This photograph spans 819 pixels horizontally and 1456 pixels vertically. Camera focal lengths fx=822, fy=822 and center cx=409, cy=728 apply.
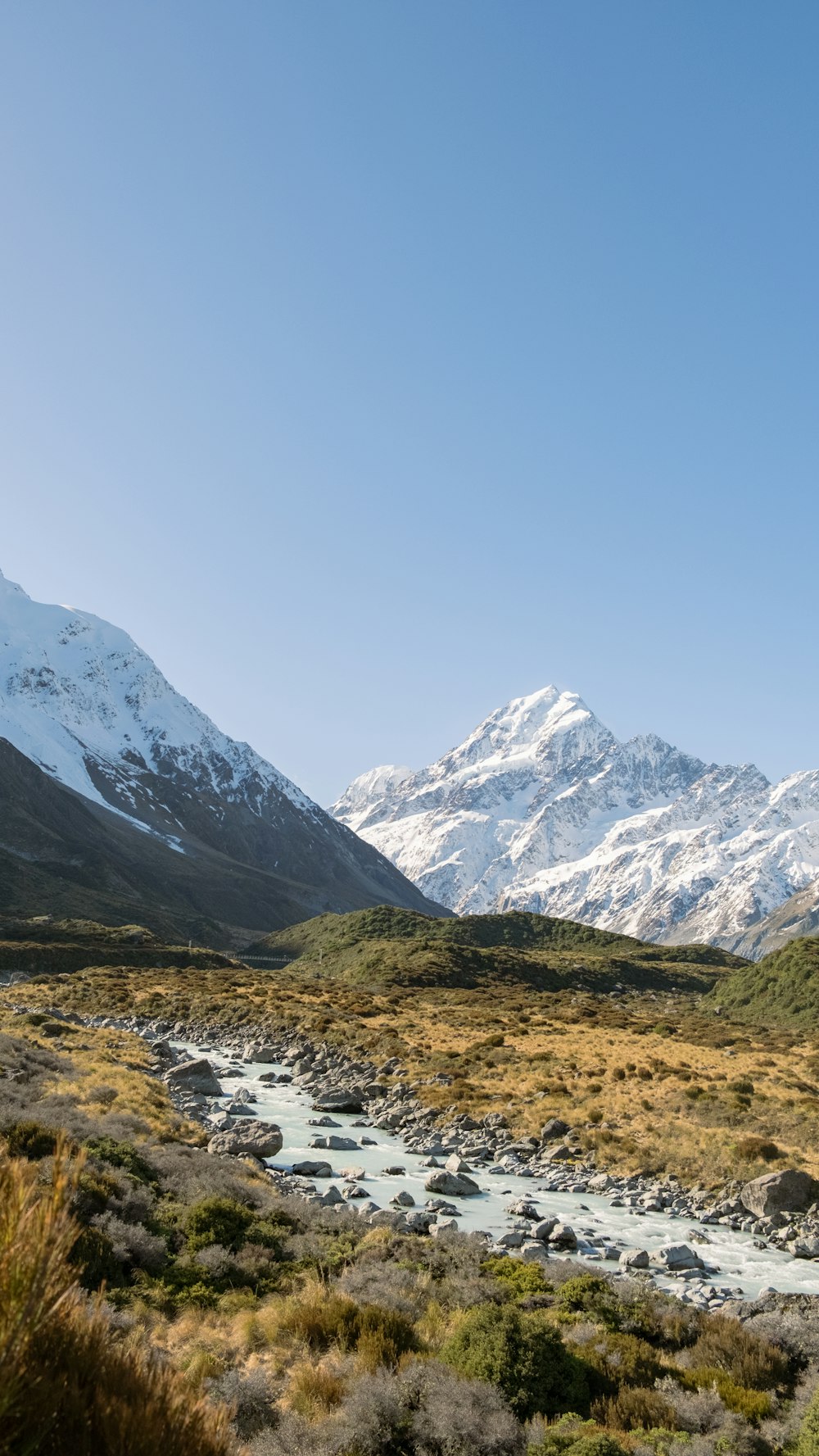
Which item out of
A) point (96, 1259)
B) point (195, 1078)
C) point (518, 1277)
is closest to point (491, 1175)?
point (518, 1277)

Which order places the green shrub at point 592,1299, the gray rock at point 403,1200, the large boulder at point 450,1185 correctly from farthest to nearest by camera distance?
the large boulder at point 450,1185 → the gray rock at point 403,1200 → the green shrub at point 592,1299

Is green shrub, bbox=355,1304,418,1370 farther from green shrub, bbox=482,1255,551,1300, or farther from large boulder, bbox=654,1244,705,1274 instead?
large boulder, bbox=654,1244,705,1274

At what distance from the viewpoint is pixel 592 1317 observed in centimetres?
1209

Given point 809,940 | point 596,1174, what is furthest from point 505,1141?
point 809,940

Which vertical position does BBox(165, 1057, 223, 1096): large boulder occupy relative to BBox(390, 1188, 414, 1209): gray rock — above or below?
below

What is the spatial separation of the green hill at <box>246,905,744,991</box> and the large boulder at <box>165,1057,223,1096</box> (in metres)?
48.6

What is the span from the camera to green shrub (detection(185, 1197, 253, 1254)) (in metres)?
14.0

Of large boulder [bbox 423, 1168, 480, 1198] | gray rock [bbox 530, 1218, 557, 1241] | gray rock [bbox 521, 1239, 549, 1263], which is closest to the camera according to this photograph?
gray rock [bbox 521, 1239, 549, 1263]

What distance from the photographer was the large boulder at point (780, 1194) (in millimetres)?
21062

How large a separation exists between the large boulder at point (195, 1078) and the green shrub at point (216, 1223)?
17986mm

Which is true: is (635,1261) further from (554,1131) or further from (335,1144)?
(335,1144)

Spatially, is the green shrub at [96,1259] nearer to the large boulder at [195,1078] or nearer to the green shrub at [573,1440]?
the green shrub at [573,1440]

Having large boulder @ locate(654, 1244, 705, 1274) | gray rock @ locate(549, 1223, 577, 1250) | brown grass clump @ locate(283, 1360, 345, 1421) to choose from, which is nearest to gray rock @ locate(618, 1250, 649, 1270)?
large boulder @ locate(654, 1244, 705, 1274)

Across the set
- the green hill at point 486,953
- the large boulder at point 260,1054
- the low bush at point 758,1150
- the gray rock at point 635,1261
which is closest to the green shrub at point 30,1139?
the gray rock at point 635,1261
